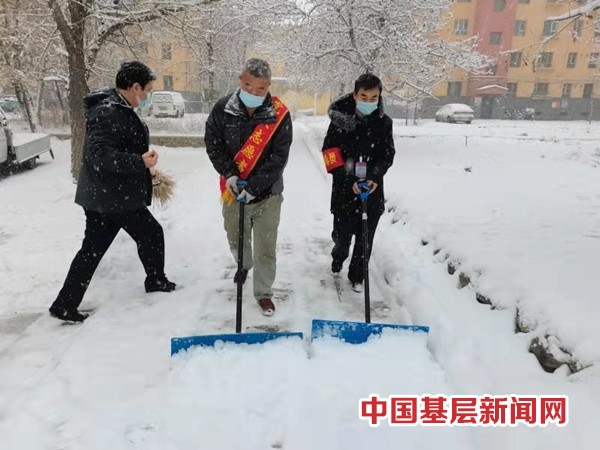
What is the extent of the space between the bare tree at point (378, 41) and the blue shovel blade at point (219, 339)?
10.6 m

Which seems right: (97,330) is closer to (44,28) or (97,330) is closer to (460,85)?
(44,28)

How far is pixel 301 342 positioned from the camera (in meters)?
3.21

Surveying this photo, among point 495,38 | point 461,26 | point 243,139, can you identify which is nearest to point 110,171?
point 243,139

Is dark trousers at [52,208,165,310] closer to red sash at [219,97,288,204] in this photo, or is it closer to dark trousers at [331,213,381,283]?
red sash at [219,97,288,204]

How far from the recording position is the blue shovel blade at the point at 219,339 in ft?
10.0

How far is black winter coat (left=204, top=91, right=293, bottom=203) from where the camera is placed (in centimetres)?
356

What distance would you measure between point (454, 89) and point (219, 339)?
144 feet

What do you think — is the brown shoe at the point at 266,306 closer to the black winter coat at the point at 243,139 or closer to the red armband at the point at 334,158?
the black winter coat at the point at 243,139

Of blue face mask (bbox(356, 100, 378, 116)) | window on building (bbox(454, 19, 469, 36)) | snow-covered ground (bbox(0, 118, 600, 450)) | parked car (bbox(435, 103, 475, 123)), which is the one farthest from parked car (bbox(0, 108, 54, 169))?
window on building (bbox(454, 19, 469, 36))

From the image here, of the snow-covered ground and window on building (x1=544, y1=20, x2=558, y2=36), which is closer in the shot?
the snow-covered ground

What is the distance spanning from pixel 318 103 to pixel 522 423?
43.0 m

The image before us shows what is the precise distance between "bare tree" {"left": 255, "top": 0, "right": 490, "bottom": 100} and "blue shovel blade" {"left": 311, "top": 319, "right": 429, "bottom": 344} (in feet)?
34.2

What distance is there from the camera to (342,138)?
4.14 m

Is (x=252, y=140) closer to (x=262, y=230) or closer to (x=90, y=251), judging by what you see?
(x=262, y=230)
